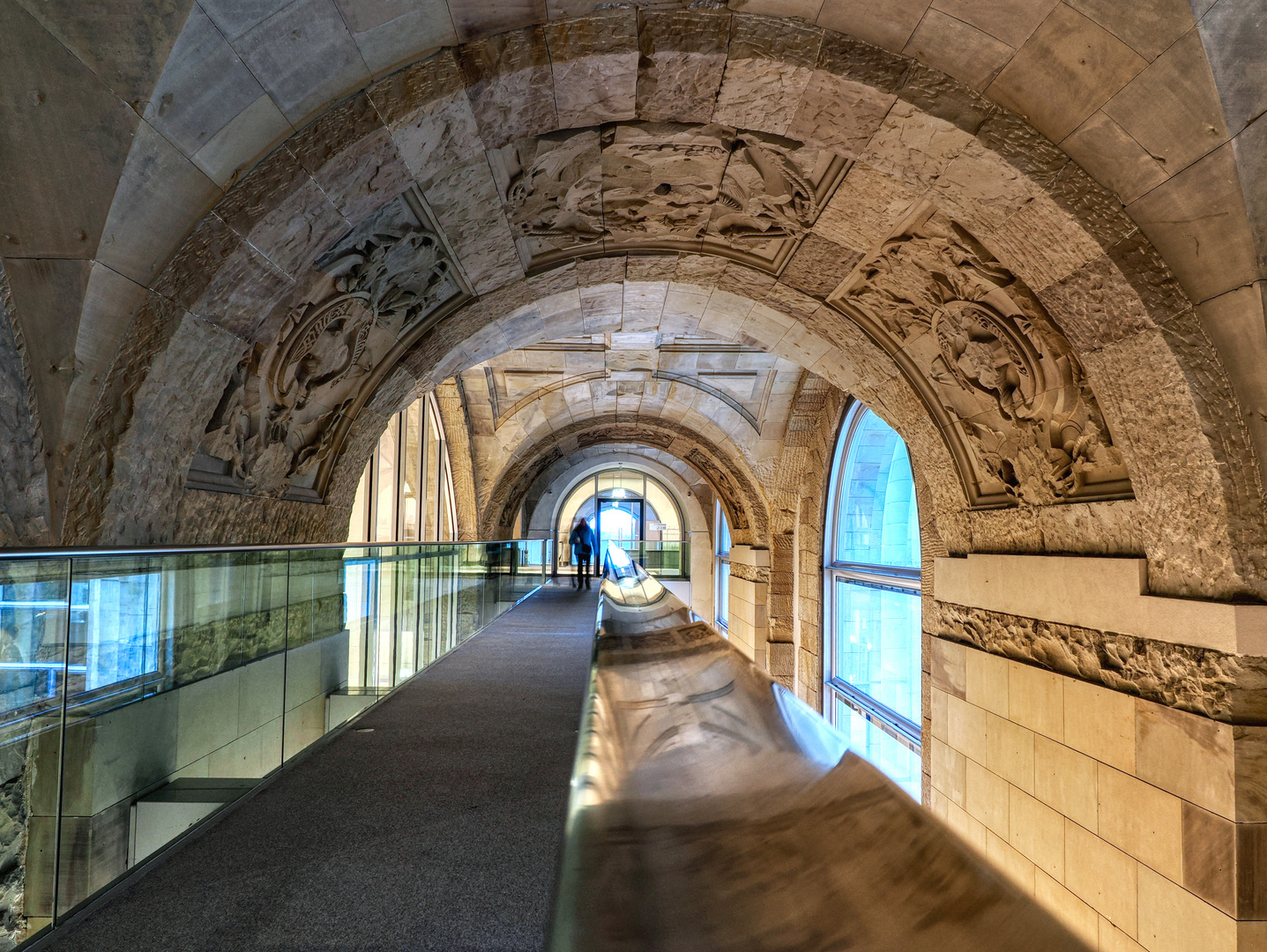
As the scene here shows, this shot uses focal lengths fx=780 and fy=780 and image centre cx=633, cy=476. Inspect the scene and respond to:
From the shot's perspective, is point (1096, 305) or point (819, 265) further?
point (819, 265)

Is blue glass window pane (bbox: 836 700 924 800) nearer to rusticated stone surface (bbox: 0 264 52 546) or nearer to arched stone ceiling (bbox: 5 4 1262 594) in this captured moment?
arched stone ceiling (bbox: 5 4 1262 594)

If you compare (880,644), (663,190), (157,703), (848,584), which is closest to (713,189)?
(663,190)

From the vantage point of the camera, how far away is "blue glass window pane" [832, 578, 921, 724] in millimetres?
6906

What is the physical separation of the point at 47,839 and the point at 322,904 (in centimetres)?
54

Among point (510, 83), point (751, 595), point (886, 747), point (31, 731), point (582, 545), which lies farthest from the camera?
point (582, 545)

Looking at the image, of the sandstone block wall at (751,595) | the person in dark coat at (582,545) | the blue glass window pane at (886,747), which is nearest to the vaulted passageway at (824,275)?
the blue glass window pane at (886,747)

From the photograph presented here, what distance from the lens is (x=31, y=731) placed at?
1409 millimetres

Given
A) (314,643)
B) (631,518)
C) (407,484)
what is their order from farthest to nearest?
(631,518)
(407,484)
(314,643)

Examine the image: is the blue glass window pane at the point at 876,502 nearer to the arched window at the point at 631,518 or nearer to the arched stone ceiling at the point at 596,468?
the arched stone ceiling at the point at 596,468

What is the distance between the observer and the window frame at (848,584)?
695 cm

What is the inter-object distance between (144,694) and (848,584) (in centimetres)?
797

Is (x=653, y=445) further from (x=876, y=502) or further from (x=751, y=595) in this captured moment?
(x=876, y=502)

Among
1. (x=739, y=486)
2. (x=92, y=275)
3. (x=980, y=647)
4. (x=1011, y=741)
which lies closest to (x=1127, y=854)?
(x=1011, y=741)

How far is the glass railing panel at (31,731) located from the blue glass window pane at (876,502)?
6233mm
